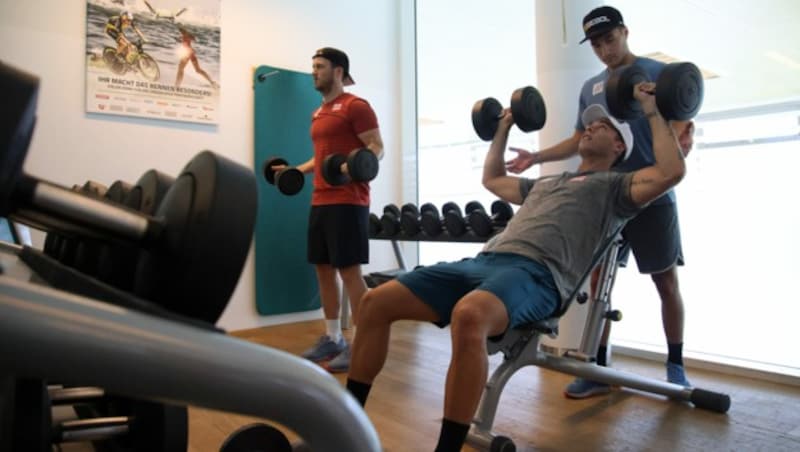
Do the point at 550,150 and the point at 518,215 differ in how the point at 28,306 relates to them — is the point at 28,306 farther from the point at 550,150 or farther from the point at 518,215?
the point at 550,150

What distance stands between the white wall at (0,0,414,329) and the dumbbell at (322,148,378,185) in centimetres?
115

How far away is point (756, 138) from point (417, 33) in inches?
96.5

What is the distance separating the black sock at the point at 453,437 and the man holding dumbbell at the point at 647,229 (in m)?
0.98

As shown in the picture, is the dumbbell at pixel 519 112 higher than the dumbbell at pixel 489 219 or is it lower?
higher

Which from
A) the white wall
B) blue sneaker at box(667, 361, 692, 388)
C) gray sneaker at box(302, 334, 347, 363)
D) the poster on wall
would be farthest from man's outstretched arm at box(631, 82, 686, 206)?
the poster on wall

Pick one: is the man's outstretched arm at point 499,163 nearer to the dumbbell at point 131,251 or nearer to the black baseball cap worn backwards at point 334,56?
the black baseball cap worn backwards at point 334,56

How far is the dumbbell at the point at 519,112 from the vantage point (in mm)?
1972

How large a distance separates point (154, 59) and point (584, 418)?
2.78 m

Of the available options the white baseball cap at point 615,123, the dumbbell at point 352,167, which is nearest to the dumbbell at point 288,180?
the dumbbell at point 352,167

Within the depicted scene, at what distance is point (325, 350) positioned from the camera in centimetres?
262

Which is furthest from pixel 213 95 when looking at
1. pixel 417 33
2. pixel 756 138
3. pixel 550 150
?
pixel 756 138

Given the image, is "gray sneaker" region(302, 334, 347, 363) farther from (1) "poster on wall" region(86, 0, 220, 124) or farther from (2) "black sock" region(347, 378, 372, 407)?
(1) "poster on wall" region(86, 0, 220, 124)

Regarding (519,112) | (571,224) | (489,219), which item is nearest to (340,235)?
(489,219)

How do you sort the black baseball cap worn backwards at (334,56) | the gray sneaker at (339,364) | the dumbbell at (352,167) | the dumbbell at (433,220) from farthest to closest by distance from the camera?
the dumbbell at (433,220) < the black baseball cap worn backwards at (334,56) < the gray sneaker at (339,364) < the dumbbell at (352,167)
